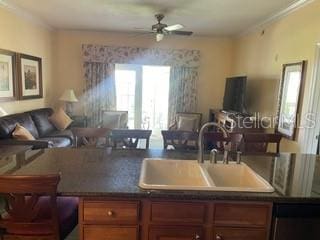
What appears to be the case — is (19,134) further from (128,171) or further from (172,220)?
(172,220)

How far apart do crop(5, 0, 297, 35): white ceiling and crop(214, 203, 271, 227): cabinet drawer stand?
309 centimetres

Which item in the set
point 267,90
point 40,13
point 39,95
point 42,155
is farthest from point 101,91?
point 42,155

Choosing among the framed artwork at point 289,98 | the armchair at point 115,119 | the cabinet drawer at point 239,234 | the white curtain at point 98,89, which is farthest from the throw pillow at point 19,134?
the framed artwork at point 289,98

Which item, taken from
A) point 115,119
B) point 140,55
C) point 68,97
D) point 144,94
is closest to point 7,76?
point 68,97

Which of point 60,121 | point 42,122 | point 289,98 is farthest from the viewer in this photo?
point 60,121

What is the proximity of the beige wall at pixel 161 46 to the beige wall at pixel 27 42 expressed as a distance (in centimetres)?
29

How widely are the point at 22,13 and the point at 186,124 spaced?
3.88 meters

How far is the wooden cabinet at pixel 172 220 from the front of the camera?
1.43 m

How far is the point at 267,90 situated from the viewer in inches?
178

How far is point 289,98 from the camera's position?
12.4ft

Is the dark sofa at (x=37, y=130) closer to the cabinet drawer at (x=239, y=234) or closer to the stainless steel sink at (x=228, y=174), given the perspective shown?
the stainless steel sink at (x=228, y=174)

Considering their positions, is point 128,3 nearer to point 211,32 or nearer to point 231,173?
point 211,32

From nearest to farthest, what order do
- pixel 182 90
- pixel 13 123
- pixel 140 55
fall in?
1. pixel 13 123
2. pixel 140 55
3. pixel 182 90

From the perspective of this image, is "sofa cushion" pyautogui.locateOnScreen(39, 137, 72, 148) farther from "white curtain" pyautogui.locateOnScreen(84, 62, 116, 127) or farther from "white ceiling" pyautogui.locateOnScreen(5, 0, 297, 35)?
"white ceiling" pyautogui.locateOnScreen(5, 0, 297, 35)
